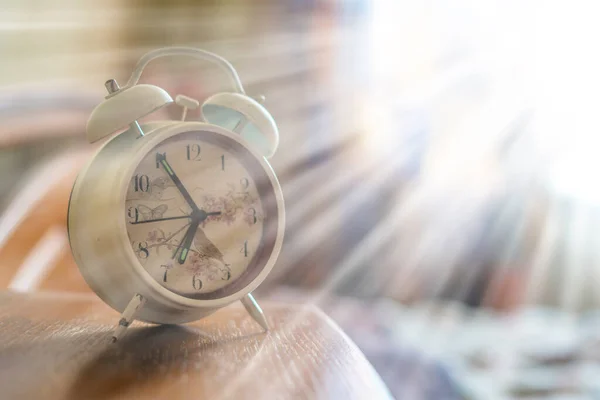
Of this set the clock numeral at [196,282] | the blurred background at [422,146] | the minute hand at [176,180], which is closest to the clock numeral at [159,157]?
the minute hand at [176,180]

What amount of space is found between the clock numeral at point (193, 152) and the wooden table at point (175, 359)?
0.20 metres

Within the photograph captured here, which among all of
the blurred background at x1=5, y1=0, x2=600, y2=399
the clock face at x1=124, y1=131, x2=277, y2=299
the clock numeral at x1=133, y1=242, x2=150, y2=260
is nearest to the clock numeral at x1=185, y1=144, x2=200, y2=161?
the clock face at x1=124, y1=131, x2=277, y2=299

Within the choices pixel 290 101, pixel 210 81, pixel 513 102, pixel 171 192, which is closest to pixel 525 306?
pixel 513 102

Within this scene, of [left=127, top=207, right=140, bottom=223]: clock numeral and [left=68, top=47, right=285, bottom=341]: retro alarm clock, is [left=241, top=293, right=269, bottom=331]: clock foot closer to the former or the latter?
[left=68, top=47, right=285, bottom=341]: retro alarm clock

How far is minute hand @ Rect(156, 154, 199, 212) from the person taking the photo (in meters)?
0.57

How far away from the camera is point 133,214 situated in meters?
0.55

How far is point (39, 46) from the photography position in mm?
1618

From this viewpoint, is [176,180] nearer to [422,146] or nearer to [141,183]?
[141,183]

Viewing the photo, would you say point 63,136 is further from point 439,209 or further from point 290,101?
point 439,209

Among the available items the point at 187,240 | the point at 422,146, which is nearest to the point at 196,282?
the point at 187,240

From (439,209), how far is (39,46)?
1.49m

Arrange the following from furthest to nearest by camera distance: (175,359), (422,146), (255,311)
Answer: (422,146) → (255,311) → (175,359)

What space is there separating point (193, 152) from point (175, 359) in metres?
0.23

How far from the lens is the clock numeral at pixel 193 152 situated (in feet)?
1.94
